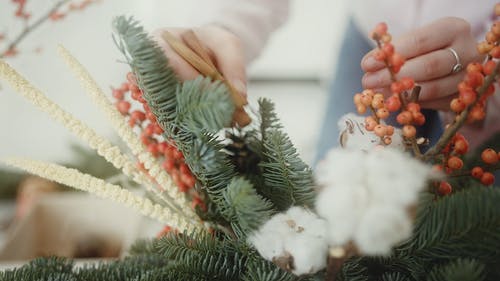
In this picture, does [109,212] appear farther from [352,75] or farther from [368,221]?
[368,221]

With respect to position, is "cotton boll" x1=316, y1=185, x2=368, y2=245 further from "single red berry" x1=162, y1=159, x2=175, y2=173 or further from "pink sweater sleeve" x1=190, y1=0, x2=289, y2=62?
"pink sweater sleeve" x1=190, y1=0, x2=289, y2=62

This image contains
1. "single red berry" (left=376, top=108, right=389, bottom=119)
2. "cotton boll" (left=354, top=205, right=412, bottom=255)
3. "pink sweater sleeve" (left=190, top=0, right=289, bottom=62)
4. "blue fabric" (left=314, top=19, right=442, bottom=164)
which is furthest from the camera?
"blue fabric" (left=314, top=19, right=442, bottom=164)

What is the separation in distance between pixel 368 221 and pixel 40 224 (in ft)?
2.65

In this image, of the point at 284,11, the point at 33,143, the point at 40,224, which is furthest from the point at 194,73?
the point at 33,143

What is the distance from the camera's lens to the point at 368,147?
1.15 feet

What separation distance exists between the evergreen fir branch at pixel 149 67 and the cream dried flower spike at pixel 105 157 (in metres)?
0.05

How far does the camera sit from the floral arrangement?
245 millimetres

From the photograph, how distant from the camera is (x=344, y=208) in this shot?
0.77 feet

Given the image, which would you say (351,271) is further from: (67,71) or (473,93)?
(67,71)

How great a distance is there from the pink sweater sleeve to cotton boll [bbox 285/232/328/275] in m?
0.41

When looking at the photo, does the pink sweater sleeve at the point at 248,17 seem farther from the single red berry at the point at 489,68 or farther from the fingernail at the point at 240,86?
the single red berry at the point at 489,68

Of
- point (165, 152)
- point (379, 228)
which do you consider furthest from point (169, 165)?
point (379, 228)

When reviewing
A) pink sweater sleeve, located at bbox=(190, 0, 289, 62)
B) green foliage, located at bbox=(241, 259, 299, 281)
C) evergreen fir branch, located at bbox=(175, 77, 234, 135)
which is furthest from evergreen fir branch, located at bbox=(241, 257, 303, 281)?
pink sweater sleeve, located at bbox=(190, 0, 289, 62)

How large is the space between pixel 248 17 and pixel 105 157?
0.42 meters
